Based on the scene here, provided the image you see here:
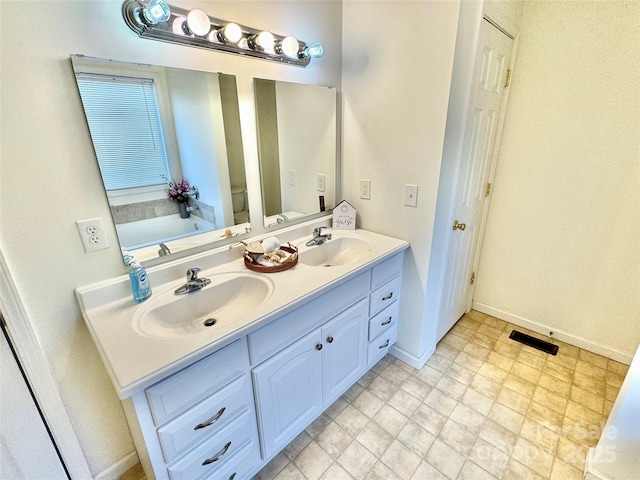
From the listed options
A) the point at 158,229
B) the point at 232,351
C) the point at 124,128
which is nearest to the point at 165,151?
A: the point at 124,128

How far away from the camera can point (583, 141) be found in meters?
1.79

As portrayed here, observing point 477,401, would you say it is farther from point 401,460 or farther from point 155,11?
point 155,11

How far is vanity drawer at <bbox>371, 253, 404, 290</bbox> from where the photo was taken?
1.57 meters

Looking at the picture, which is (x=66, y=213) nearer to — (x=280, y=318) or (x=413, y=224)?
(x=280, y=318)

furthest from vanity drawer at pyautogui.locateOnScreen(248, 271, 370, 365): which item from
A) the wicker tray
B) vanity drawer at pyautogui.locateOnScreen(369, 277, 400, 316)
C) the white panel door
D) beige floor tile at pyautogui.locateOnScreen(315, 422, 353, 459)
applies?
the white panel door

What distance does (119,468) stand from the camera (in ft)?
4.46

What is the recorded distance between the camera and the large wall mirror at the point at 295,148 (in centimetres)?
154

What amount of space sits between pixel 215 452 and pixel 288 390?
338 millimetres

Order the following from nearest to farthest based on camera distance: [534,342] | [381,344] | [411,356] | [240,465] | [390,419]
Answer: [240,465] < [390,419] < [381,344] < [411,356] < [534,342]

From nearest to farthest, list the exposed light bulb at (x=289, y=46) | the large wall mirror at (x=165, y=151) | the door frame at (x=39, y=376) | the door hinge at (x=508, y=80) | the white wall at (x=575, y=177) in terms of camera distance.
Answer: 1. the door frame at (x=39, y=376)
2. the large wall mirror at (x=165, y=151)
3. the exposed light bulb at (x=289, y=46)
4. the white wall at (x=575, y=177)
5. the door hinge at (x=508, y=80)

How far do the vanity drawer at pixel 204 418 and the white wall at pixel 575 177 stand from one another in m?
2.11

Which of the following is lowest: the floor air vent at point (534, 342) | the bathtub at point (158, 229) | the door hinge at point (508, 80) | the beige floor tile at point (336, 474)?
the beige floor tile at point (336, 474)

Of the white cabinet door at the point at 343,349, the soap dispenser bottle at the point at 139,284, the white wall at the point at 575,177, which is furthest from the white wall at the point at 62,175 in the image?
the white wall at the point at 575,177

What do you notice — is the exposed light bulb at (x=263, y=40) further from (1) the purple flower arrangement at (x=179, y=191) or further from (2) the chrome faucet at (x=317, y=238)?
(2) the chrome faucet at (x=317, y=238)
